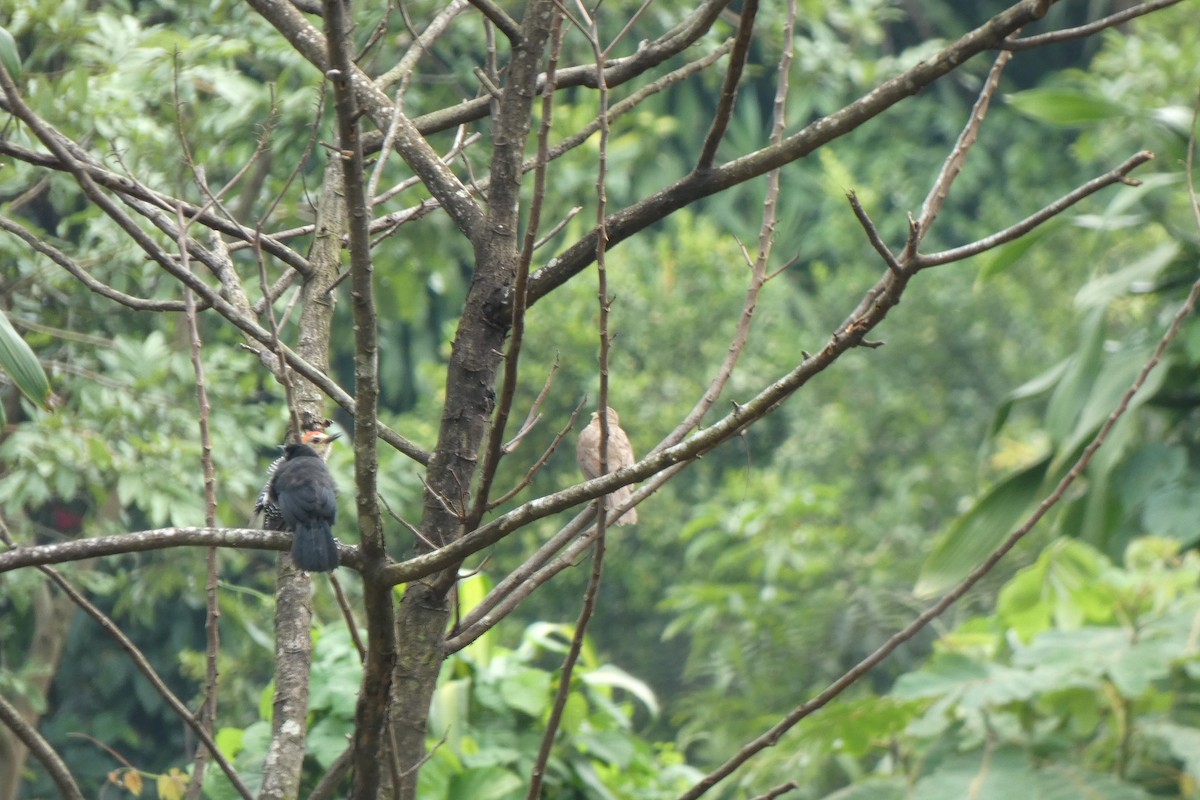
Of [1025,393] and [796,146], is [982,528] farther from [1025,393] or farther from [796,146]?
[796,146]

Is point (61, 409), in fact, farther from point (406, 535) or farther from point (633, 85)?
point (633, 85)

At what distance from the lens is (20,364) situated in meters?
2.09

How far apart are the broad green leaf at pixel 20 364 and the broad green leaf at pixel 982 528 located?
13.4ft

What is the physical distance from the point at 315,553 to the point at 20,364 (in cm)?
55

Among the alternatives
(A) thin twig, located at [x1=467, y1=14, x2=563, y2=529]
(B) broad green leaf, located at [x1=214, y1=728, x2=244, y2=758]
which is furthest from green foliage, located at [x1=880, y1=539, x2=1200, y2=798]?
(A) thin twig, located at [x1=467, y1=14, x2=563, y2=529]

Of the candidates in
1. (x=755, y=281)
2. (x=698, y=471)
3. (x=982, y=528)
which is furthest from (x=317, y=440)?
(x=698, y=471)

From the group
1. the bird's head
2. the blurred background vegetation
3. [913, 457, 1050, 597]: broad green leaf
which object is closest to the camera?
the bird's head

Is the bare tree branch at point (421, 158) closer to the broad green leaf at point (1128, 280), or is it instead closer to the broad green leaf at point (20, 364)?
the broad green leaf at point (20, 364)

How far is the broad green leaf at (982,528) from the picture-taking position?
222 inches

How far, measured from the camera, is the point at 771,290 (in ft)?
39.3

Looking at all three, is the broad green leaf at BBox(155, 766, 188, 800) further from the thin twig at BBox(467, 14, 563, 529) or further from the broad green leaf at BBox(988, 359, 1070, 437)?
the broad green leaf at BBox(988, 359, 1070, 437)

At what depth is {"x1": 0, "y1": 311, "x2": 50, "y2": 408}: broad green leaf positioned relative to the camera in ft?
6.83

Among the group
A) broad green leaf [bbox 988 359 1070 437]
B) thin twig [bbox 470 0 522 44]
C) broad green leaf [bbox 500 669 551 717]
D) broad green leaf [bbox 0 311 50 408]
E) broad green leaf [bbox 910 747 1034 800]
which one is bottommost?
broad green leaf [bbox 910 747 1034 800]

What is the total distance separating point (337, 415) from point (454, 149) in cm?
800
